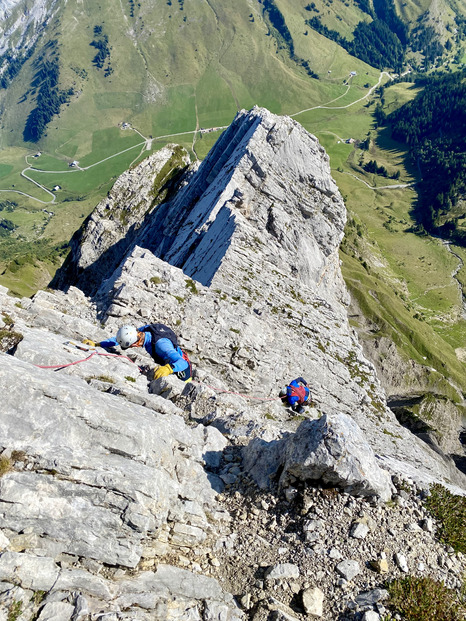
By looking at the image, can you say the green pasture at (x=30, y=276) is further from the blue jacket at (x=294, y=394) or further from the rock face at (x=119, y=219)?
the blue jacket at (x=294, y=394)

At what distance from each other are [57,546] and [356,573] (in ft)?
32.3

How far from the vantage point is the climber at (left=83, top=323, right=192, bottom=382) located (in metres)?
23.6

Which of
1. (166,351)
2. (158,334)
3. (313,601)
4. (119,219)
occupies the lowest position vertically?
(119,219)

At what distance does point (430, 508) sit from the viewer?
1569 centimetres

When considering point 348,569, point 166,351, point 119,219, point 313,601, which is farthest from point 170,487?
point 119,219

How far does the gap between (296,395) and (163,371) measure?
37.9 feet

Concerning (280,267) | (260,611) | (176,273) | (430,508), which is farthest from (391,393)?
(260,611)

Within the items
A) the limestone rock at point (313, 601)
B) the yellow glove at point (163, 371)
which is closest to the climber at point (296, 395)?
the yellow glove at point (163, 371)

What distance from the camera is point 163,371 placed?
22609 mm

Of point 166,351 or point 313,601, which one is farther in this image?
point 166,351

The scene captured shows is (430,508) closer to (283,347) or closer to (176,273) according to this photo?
(283,347)

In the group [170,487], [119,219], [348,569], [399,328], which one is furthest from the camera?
[399,328]

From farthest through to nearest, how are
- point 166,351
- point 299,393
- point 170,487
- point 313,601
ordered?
point 299,393, point 166,351, point 170,487, point 313,601

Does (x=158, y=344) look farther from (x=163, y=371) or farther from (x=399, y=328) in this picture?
(x=399, y=328)
